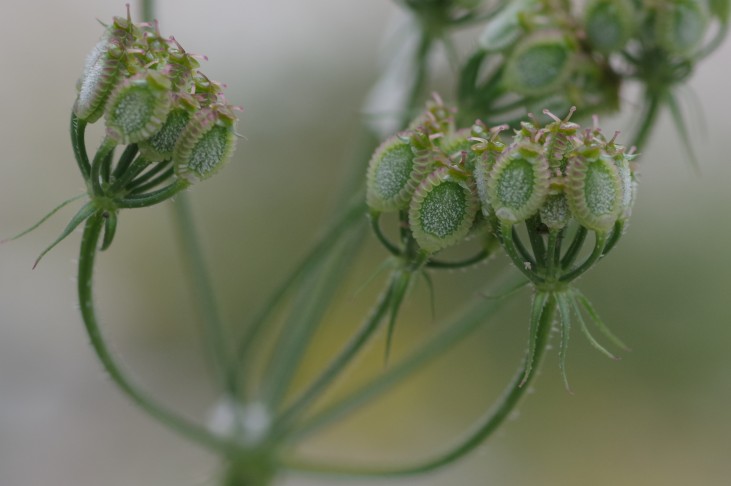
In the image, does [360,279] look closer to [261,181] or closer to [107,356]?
[261,181]

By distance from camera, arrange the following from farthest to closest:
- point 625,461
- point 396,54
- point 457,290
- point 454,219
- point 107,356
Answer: point 457,290, point 625,461, point 396,54, point 107,356, point 454,219

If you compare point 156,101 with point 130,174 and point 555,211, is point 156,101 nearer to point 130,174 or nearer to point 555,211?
point 130,174

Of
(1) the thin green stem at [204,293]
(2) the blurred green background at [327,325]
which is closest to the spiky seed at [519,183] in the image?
(1) the thin green stem at [204,293]

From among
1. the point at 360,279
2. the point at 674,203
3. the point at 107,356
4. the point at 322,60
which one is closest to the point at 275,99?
the point at 322,60

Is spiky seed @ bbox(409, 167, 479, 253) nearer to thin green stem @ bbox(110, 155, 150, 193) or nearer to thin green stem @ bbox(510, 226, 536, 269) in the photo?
thin green stem @ bbox(510, 226, 536, 269)

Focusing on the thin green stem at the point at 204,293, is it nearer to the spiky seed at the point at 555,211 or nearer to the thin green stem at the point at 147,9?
the thin green stem at the point at 147,9

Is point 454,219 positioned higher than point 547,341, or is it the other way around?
point 454,219

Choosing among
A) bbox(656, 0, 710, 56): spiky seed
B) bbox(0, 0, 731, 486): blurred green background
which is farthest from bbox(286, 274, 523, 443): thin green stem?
bbox(0, 0, 731, 486): blurred green background

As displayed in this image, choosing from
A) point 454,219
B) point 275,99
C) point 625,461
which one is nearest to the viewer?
point 454,219
